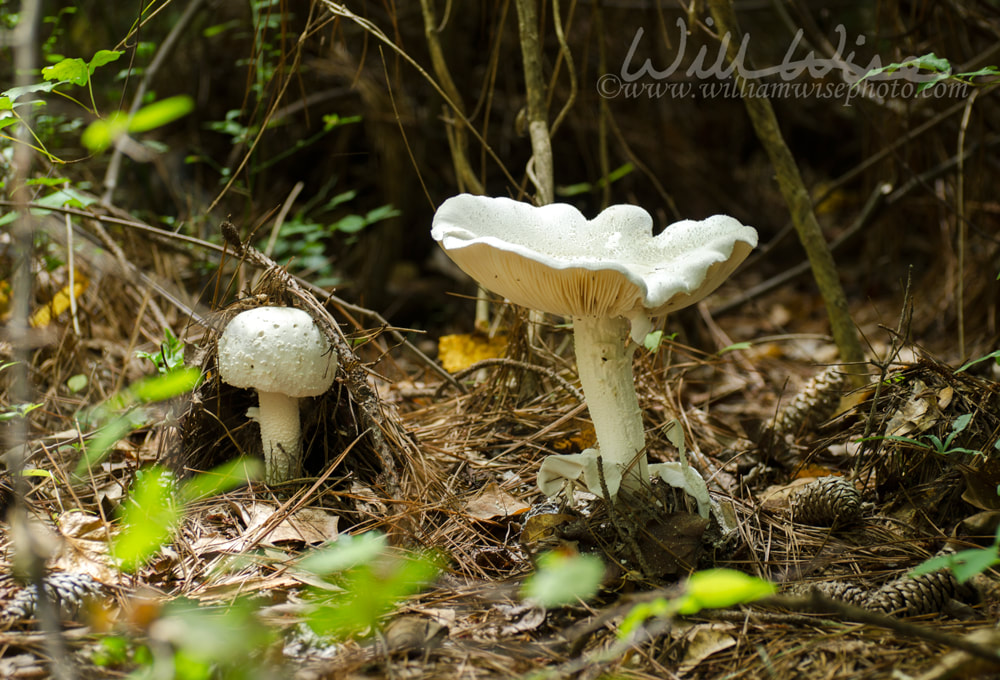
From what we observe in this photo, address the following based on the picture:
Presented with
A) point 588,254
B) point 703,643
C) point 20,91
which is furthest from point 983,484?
point 20,91

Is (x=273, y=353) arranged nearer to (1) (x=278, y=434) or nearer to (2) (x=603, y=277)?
(1) (x=278, y=434)

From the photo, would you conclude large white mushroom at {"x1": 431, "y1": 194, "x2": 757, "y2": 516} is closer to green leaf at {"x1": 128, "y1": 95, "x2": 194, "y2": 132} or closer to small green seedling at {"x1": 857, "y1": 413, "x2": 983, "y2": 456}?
small green seedling at {"x1": 857, "y1": 413, "x2": 983, "y2": 456}

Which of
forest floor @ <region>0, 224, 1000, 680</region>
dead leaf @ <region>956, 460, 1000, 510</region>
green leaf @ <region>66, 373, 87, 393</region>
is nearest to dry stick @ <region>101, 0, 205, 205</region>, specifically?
forest floor @ <region>0, 224, 1000, 680</region>

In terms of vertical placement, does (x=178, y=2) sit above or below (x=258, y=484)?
above

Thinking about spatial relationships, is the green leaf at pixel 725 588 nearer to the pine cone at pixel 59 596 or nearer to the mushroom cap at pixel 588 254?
the mushroom cap at pixel 588 254

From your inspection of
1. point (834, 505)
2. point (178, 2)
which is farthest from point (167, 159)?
point (834, 505)

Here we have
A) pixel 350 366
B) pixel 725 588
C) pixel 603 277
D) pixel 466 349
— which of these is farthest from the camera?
pixel 466 349

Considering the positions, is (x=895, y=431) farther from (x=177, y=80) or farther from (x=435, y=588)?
(x=177, y=80)
